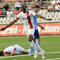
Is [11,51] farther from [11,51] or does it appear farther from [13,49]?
[13,49]

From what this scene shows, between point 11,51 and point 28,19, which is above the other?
point 28,19

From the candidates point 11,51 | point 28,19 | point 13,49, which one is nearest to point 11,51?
point 11,51

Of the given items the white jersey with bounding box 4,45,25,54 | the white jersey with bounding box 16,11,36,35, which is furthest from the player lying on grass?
the white jersey with bounding box 16,11,36,35

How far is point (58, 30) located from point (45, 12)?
11.8 ft

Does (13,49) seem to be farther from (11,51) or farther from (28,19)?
(28,19)

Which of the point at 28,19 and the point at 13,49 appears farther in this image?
the point at 13,49

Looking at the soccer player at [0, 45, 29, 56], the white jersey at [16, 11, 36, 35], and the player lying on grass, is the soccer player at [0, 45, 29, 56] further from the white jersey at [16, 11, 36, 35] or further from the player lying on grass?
the white jersey at [16, 11, 36, 35]

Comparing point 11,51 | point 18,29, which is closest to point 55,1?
point 18,29

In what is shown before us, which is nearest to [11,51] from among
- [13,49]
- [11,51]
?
[11,51]

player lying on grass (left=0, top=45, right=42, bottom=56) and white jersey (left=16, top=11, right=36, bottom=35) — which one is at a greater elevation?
white jersey (left=16, top=11, right=36, bottom=35)

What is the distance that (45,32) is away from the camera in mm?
24266

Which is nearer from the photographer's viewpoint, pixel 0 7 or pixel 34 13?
pixel 34 13

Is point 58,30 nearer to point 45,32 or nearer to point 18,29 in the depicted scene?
point 45,32

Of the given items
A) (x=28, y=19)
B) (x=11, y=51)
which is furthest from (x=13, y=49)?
(x=28, y=19)
